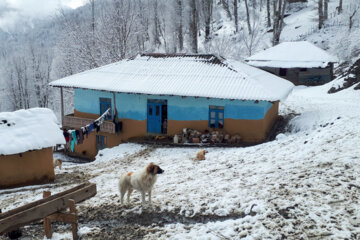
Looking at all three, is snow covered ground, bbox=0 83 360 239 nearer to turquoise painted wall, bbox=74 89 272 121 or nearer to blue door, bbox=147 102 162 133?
turquoise painted wall, bbox=74 89 272 121

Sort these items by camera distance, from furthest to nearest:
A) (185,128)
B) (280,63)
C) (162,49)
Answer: (162,49)
(280,63)
(185,128)

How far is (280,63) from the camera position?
1449 inches

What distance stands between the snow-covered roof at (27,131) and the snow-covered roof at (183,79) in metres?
5.61

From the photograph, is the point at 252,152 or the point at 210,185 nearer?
the point at 210,185

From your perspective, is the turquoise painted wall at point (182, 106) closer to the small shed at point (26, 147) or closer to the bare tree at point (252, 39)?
the small shed at point (26, 147)

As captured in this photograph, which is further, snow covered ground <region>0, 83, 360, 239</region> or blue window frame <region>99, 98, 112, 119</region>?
blue window frame <region>99, 98, 112, 119</region>

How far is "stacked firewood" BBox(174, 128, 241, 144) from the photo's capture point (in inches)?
709

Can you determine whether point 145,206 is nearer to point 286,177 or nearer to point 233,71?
point 286,177

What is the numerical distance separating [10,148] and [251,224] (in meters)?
10.3

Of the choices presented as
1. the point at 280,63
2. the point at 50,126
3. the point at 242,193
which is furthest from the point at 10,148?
the point at 280,63

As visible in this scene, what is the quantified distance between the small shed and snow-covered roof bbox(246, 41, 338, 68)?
28.5 metres

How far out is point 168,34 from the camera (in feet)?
182

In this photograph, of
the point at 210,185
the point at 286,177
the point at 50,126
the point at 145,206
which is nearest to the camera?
the point at 145,206

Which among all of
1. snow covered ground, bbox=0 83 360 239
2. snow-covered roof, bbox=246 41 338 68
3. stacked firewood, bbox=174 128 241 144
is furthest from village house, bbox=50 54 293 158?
snow-covered roof, bbox=246 41 338 68
